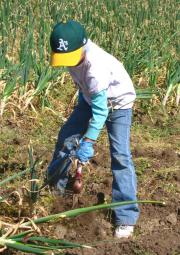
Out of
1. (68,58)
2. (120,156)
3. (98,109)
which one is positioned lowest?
(120,156)

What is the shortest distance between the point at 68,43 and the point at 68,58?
0.09 metres

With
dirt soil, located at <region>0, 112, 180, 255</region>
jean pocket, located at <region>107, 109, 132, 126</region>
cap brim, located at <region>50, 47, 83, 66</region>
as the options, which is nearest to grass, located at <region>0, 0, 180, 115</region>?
dirt soil, located at <region>0, 112, 180, 255</region>

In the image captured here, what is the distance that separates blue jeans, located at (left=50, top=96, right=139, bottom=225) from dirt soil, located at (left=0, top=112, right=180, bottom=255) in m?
0.16

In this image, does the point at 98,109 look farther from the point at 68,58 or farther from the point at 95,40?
the point at 95,40

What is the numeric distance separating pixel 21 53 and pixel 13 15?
3.05 ft

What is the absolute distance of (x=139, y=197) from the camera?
4176 mm

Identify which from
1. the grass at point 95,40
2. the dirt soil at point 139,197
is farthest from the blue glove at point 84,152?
the grass at point 95,40

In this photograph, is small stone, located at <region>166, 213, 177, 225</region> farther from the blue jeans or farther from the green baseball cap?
the green baseball cap

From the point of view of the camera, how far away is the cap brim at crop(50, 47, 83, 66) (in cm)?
328

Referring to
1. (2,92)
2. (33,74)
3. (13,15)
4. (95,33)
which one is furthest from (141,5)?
(2,92)

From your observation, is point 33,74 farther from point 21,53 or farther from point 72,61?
point 72,61

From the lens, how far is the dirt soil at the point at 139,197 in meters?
3.53

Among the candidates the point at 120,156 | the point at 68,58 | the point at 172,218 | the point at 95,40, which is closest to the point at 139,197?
the point at 172,218

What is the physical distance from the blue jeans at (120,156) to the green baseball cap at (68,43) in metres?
0.50
